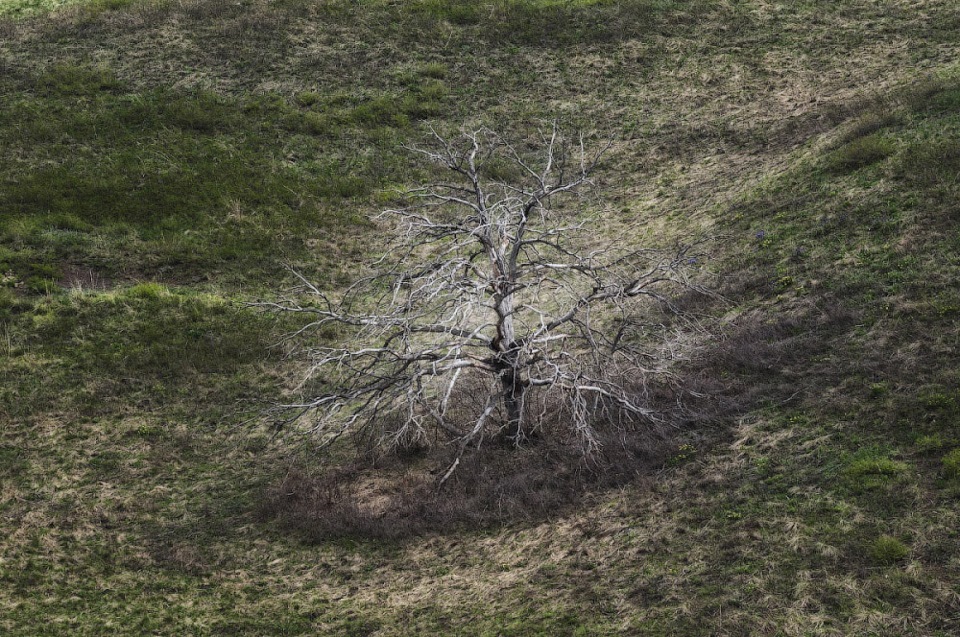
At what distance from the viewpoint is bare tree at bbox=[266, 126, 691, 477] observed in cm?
1652

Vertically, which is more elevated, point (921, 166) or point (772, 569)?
point (921, 166)

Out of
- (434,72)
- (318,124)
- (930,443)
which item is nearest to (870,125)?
(930,443)

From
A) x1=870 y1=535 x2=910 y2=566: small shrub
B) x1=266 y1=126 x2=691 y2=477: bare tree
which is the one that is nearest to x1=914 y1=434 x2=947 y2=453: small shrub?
x1=870 y1=535 x2=910 y2=566: small shrub

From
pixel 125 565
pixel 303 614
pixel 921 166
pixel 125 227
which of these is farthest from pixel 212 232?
pixel 921 166

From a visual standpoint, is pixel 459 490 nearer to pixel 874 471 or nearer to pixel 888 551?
pixel 874 471

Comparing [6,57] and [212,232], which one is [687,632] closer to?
[212,232]

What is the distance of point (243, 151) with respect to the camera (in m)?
36.2

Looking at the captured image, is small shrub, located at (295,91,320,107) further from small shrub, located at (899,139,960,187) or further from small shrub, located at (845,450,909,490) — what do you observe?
small shrub, located at (845,450,909,490)

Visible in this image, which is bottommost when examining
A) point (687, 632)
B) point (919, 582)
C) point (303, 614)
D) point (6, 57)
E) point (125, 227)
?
point (303, 614)

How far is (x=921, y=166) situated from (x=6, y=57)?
43249 mm

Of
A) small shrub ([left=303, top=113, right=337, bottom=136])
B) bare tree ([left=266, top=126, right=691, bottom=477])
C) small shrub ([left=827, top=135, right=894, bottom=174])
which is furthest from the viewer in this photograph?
small shrub ([left=303, top=113, right=337, bottom=136])

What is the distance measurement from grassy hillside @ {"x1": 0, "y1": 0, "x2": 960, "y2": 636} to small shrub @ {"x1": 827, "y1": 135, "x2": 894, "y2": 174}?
16 centimetres

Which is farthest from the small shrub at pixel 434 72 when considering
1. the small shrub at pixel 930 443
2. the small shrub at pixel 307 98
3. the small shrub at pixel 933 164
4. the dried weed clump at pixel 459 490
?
the small shrub at pixel 930 443

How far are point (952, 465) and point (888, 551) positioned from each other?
2375mm
